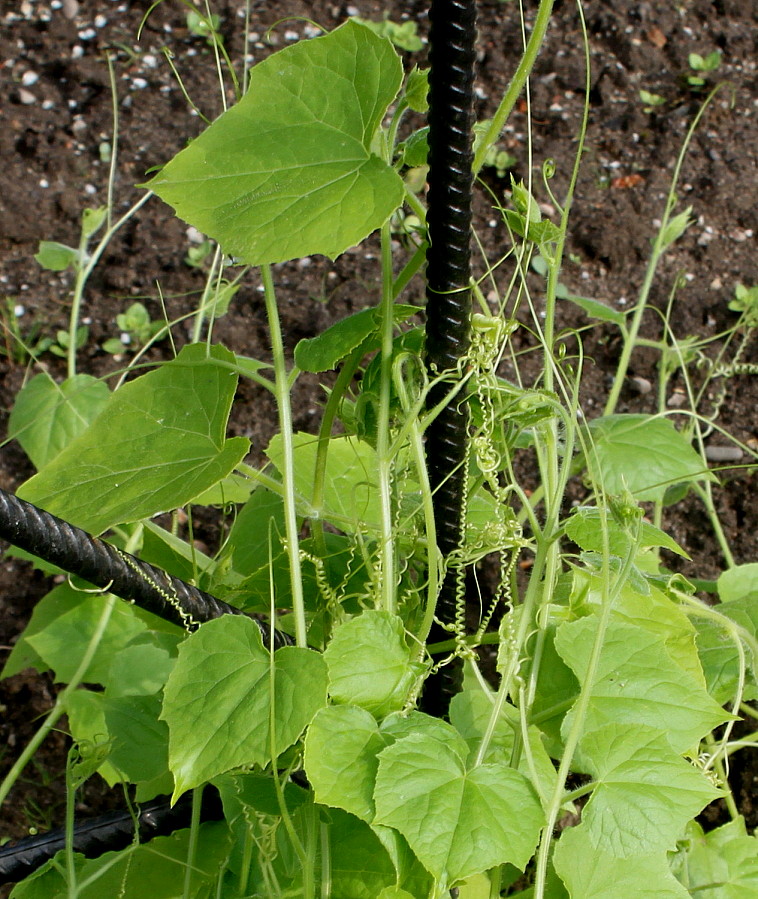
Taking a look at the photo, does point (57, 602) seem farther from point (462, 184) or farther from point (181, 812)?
point (462, 184)

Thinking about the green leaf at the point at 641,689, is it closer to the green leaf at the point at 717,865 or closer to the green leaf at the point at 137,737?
the green leaf at the point at 717,865

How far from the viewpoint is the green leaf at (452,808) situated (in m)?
0.66

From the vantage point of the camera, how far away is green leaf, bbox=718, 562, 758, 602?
123 cm

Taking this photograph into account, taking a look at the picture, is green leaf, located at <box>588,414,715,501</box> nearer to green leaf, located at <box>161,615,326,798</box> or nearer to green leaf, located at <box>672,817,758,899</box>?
green leaf, located at <box>672,817,758,899</box>

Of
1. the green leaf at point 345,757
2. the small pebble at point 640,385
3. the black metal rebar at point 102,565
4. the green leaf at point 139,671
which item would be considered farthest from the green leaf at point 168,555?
the small pebble at point 640,385

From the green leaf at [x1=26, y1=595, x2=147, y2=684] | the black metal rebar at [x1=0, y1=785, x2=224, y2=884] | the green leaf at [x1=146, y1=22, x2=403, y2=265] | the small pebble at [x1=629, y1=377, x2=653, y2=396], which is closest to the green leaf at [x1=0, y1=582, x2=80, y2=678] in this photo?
the green leaf at [x1=26, y1=595, x2=147, y2=684]

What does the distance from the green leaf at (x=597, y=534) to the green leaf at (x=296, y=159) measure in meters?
0.34

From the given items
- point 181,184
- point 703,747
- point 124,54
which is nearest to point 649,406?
point 703,747

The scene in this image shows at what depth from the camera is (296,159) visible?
74 centimetres

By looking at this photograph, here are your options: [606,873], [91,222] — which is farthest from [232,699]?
[91,222]

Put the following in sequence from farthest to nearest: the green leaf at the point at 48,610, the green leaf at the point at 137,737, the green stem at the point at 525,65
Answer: the green leaf at the point at 48,610
the green leaf at the point at 137,737
the green stem at the point at 525,65

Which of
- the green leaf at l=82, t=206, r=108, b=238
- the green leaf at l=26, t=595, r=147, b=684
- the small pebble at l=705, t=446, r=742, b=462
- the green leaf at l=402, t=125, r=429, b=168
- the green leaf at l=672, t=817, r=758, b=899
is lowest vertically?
the green leaf at l=672, t=817, r=758, b=899

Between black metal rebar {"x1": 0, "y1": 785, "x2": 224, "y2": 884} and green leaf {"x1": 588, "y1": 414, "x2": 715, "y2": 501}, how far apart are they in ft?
1.95

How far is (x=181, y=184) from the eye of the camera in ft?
2.39
